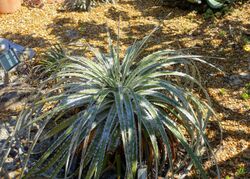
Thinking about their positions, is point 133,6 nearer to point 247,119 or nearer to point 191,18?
point 191,18

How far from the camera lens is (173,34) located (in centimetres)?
421

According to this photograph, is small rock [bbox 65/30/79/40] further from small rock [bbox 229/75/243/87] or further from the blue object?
small rock [bbox 229/75/243/87]

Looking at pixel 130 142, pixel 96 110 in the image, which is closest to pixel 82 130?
pixel 96 110

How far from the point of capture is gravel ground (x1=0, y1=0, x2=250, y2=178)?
3.17 meters

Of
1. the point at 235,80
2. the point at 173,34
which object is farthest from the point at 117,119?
the point at 173,34

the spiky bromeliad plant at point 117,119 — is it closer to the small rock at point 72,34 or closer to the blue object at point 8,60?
the blue object at point 8,60

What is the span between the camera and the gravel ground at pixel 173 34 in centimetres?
317

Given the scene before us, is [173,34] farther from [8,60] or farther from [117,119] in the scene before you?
[117,119]

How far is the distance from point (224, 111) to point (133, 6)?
2.37 meters

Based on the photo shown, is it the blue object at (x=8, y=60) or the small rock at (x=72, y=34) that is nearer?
the blue object at (x=8, y=60)

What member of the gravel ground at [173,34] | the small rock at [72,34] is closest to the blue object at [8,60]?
the gravel ground at [173,34]

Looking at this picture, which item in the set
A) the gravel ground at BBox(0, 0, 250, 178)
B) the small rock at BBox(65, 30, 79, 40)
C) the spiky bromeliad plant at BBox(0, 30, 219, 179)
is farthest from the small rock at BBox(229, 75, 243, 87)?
the small rock at BBox(65, 30, 79, 40)

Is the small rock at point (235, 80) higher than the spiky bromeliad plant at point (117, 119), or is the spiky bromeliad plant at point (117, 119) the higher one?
the spiky bromeliad plant at point (117, 119)

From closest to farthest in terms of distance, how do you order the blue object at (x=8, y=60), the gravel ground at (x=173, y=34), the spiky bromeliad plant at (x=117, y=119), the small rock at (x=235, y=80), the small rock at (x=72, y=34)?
1. the spiky bromeliad plant at (x=117, y=119)
2. the blue object at (x=8, y=60)
3. the gravel ground at (x=173, y=34)
4. the small rock at (x=235, y=80)
5. the small rock at (x=72, y=34)
